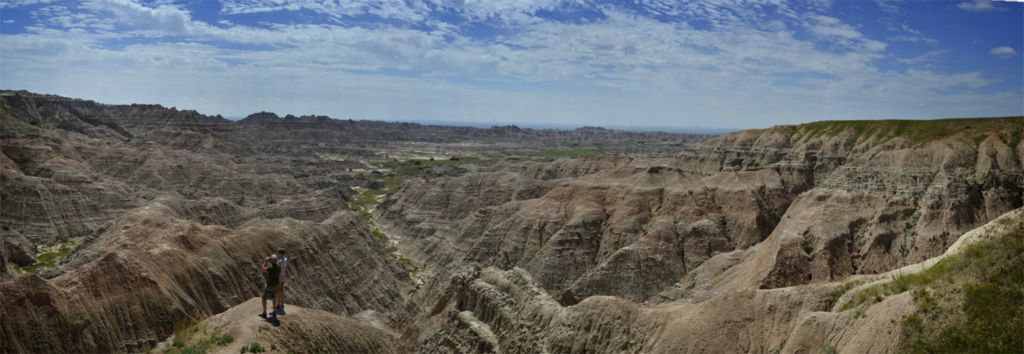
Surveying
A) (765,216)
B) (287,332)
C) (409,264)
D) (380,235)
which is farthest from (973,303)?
(380,235)

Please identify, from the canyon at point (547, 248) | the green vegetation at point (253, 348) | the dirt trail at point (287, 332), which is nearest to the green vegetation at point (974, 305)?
the canyon at point (547, 248)

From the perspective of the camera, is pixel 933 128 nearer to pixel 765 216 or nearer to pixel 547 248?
pixel 765 216

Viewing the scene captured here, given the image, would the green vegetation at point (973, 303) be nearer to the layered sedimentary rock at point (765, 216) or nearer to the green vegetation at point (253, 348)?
the green vegetation at point (253, 348)

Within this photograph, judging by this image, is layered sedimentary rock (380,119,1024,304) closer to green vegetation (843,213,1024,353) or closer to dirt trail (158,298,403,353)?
green vegetation (843,213,1024,353)

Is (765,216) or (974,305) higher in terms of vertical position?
(974,305)

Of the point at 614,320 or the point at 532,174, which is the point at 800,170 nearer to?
the point at 614,320

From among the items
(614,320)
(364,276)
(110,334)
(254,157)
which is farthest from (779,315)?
(254,157)
